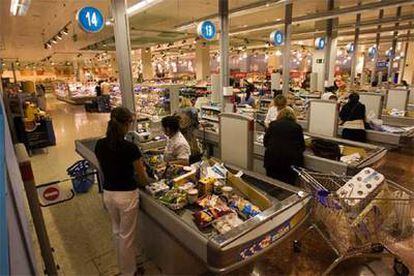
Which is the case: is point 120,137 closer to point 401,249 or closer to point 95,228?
point 95,228

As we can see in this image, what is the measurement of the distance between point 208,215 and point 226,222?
0.15 meters

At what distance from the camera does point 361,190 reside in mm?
2426

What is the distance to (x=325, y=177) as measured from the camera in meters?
2.85

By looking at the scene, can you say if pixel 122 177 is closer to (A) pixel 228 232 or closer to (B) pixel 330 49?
(A) pixel 228 232

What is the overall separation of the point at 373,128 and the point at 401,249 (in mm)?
2748

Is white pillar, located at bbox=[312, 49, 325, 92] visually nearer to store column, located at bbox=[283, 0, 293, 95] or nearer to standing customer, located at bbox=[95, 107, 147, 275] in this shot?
store column, located at bbox=[283, 0, 293, 95]

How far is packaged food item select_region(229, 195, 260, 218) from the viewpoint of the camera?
2240 mm

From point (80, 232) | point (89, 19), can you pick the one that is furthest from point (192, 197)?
point (89, 19)

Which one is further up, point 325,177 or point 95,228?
point 325,177

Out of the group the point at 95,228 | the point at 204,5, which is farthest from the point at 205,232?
the point at 204,5

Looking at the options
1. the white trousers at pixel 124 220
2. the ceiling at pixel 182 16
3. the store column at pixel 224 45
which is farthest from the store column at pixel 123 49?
the ceiling at pixel 182 16

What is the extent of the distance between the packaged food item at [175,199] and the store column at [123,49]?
2.60m

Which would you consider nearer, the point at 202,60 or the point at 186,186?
the point at 186,186

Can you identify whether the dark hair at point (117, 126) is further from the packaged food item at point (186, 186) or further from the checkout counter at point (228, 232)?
the packaged food item at point (186, 186)
